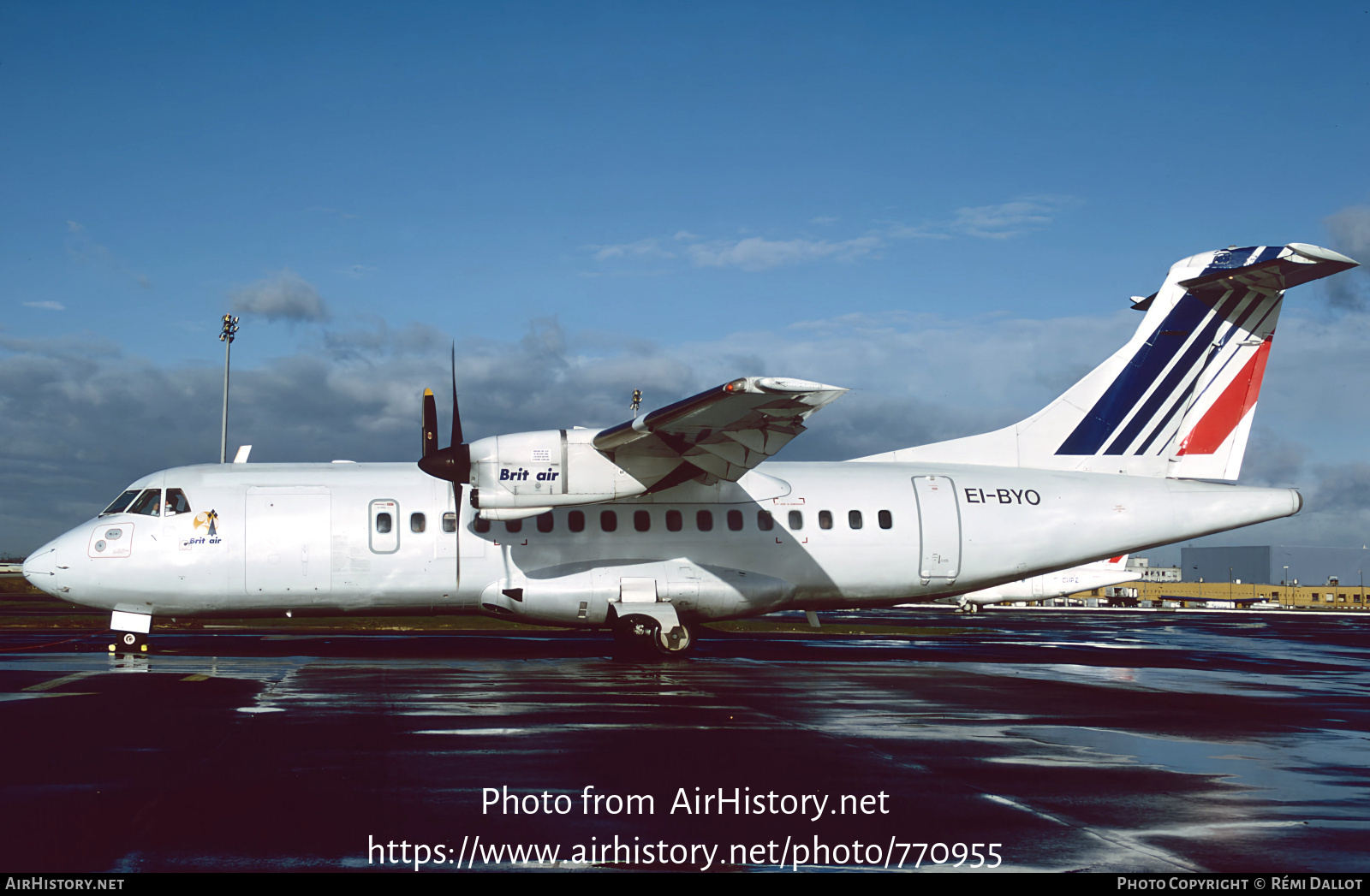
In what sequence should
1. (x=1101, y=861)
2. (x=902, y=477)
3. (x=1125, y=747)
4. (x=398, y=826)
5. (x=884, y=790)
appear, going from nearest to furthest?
(x=1101, y=861), (x=398, y=826), (x=884, y=790), (x=1125, y=747), (x=902, y=477)

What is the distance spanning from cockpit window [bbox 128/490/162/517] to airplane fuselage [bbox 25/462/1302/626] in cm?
11

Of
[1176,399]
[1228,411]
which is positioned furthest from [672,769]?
[1228,411]

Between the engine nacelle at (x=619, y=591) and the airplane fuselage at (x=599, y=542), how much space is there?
27 mm

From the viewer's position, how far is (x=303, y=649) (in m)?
20.7

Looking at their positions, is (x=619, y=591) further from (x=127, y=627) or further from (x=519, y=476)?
(x=127, y=627)

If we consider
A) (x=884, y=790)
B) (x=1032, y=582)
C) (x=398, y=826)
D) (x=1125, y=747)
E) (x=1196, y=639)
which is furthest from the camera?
(x=1032, y=582)

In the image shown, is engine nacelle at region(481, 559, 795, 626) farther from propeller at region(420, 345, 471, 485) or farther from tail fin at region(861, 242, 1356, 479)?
tail fin at region(861, 242, 1356, 479)

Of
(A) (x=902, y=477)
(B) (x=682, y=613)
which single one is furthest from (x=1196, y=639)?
(B) (x=682, y=613)

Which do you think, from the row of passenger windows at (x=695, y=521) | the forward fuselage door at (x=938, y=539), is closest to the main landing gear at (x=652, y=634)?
the row of passenger windows at (x=695, y=521)

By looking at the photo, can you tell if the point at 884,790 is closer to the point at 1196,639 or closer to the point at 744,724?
the point at 744,724

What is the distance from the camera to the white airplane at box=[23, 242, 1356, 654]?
56.1ft

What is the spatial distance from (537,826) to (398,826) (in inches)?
32.6

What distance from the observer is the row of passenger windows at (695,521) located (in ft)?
59.4

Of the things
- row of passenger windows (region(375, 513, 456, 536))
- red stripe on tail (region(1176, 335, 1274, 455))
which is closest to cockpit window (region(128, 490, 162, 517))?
row of passenger windows (region(375, 513, 456, 536))
